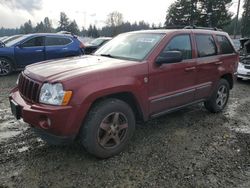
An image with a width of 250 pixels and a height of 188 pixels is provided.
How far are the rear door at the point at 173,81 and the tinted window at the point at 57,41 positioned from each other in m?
7.17

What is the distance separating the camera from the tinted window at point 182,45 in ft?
14.6

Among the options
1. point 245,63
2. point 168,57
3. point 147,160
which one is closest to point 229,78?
point 168,57

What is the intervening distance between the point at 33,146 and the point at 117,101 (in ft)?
5.00

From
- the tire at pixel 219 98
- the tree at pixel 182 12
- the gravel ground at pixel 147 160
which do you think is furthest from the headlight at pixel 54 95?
the tree at pixel 182 12

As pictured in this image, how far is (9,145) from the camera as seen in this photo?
161 inches

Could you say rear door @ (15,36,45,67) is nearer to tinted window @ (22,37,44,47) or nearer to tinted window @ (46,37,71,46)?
tinted window @ (22,37,44,47)

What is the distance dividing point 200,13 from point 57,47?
37835 mm

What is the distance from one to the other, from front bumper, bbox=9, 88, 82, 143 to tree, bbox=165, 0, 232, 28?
40.1 meters

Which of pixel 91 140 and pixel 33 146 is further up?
pixel 91 140

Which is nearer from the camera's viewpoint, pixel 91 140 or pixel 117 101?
pixel 91 140

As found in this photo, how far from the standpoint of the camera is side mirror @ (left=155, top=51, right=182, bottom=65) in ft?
13.3

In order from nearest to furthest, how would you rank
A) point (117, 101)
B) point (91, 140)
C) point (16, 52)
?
point (91, 140), point (117, 101), point (16, 52)

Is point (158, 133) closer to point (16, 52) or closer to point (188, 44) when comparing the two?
point (188, 44)

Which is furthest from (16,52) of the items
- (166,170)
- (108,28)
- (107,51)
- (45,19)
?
(45,19)
